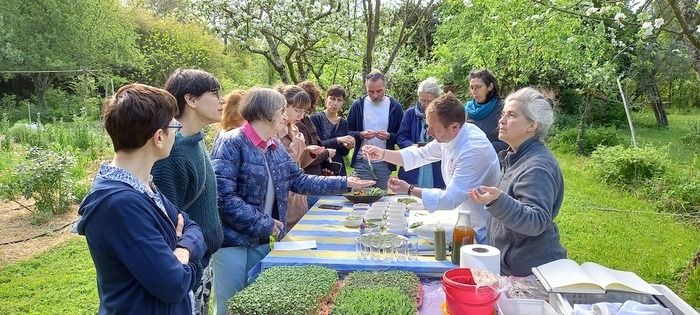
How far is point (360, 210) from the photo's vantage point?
3410mm

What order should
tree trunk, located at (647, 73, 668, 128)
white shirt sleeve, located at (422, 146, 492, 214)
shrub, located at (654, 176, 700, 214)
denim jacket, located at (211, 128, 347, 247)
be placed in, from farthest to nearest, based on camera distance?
1. tree trunk, located at (647, 73, 668, 128)
2. shrub, located at (654, 176, 700, 214)
3. white shirt sleeve, located at (422, 146, 492, 214)
4. denim jacket, located at (211, 128, 347, 247)

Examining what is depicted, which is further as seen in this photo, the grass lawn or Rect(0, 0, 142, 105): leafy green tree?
Rect(0, 0, 142, 105): leafy green tree

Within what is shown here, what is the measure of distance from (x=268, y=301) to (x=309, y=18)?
6140 mm

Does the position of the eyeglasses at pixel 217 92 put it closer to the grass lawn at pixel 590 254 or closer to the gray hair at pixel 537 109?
the gray hair at pixel 537 109

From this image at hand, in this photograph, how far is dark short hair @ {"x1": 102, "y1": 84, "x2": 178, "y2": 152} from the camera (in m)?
1.51

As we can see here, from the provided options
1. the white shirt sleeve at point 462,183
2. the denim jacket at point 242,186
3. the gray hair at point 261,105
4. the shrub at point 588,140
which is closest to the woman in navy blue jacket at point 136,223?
the denim jacket at point 242,186

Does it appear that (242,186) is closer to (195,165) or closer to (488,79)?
(195,165)

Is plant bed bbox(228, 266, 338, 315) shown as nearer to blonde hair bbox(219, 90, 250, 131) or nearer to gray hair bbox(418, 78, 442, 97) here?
blonde hair bbox(219, 90, 250, 131)

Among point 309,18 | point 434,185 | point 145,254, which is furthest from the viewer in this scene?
point 309,18

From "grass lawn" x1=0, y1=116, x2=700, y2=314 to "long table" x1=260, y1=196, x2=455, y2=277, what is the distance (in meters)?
1.99

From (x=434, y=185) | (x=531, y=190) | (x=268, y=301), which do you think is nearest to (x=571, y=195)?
(x=434, y=185)

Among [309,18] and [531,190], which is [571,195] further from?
[531,190]

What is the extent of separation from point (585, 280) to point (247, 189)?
168 cm

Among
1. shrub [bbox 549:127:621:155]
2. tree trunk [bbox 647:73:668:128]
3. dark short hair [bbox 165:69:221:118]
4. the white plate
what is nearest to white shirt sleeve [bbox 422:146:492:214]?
the white plate
